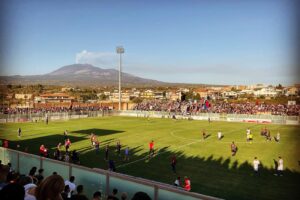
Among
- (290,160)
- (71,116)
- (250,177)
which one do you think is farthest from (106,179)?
(71,116)

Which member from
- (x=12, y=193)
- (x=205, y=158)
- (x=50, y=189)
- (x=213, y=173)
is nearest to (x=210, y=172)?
(x=213, y=173)

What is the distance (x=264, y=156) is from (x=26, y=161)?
21628 mm

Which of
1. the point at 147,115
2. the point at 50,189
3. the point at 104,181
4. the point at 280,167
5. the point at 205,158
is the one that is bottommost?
the point at 147,115

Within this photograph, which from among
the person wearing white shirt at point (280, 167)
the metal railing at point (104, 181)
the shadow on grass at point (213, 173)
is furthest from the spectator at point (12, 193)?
the person wearing white shirt at point (280, 167)

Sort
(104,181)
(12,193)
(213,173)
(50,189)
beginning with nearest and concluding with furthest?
(12,193) → (50,189) → (104,181) → (213,173)

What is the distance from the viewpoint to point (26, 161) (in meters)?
13.5

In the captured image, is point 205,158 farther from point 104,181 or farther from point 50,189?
point 50,189

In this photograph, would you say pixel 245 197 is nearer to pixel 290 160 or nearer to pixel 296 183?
pixel 296 183

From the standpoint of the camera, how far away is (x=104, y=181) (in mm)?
9922

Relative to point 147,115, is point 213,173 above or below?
above

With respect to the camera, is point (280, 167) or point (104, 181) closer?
point (104, 181)

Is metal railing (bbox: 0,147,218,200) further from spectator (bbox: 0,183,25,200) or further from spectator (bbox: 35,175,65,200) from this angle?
spectator (bbox: 0,183,25,200)

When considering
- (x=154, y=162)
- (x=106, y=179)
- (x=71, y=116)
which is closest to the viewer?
(x=106, y=179)

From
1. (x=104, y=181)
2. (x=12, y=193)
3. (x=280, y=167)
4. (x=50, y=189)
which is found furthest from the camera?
(x=280, y=167)
